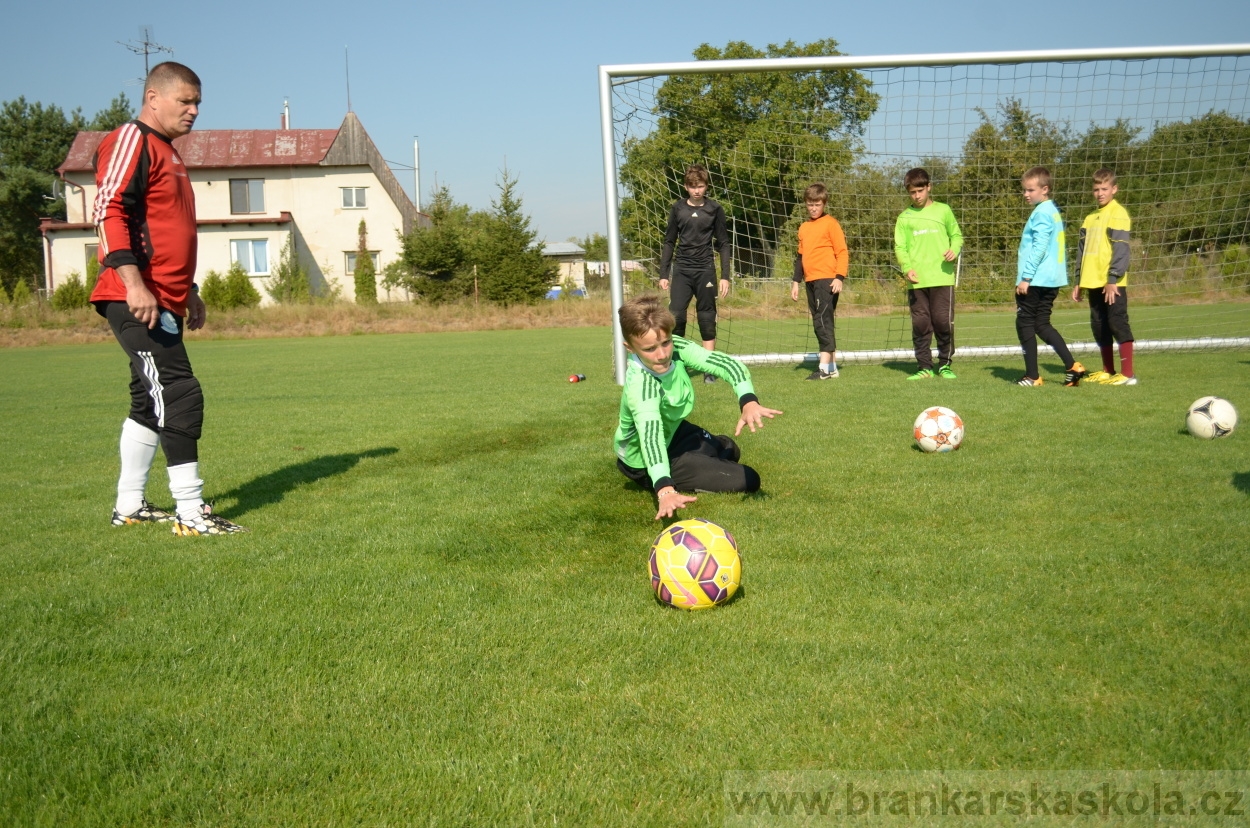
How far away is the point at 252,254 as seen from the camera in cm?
4328

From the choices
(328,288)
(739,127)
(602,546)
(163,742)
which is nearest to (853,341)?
(739,127)

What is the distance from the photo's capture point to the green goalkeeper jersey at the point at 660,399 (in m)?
4.64

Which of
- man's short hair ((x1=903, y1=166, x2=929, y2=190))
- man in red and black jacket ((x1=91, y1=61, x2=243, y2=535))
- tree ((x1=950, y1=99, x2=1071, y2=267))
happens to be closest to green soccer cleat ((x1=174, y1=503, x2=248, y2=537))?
man in red and black jacket ((x1=91, y1=61, x2=243, y2=535))

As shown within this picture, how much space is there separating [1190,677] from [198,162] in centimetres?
4862

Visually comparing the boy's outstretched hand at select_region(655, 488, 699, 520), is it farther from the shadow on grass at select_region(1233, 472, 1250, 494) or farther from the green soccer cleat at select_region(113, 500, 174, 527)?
the shadow on grass at select_region(1233, 472, 1250, 494)

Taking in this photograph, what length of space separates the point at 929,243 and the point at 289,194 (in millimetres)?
41007

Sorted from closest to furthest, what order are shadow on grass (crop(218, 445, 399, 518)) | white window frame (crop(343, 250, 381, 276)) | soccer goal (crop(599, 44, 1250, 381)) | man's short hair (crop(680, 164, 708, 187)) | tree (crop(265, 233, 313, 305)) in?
shadow on grass (crop(218, 445, 399, 518)) < man's short hair (crop(680, 164, 708, 187)) < soccer goal (crop(599, 44, 1250, 381)) < tree (crop(265, 233, 313, 305)) < white window frame (crop(343, 250, 381, 276))

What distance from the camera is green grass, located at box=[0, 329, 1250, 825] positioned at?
2406 mm

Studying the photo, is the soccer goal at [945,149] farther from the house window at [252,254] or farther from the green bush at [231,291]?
the house window at [252,254]

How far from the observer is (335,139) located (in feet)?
147

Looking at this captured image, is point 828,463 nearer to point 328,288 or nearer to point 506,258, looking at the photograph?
point 506,258

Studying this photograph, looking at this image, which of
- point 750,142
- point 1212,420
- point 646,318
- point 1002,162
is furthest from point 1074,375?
point 646,318

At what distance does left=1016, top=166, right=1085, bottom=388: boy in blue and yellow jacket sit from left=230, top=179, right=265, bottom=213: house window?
42.5 metres

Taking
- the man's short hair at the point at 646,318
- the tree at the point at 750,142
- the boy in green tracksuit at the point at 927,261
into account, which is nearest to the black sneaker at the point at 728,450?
the man's short hair at the point at 646,318
